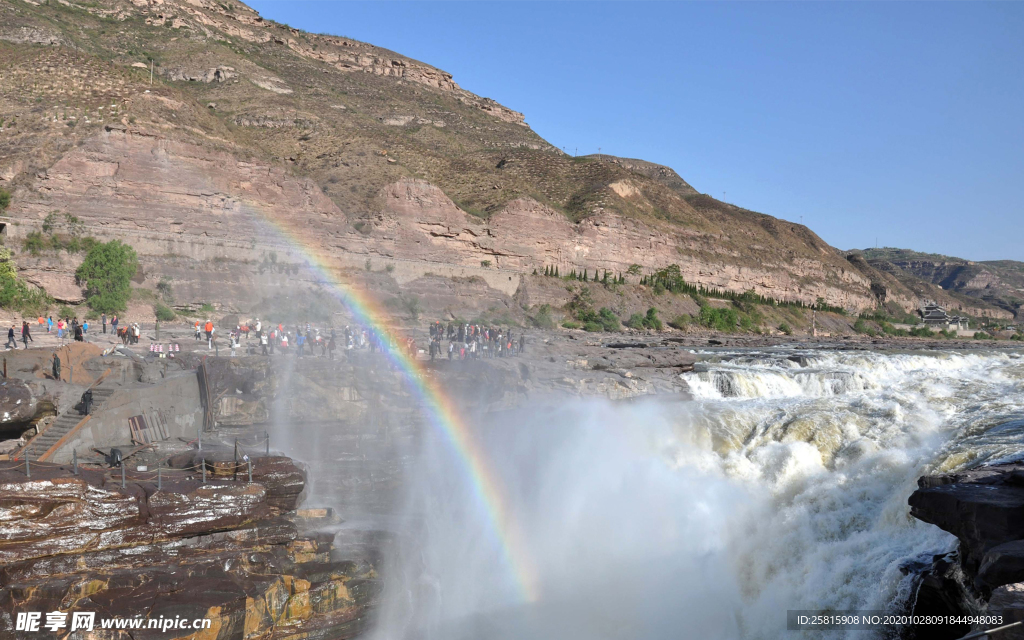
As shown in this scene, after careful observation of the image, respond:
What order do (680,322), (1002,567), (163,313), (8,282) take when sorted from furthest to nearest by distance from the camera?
(680,322) < (163,313) < (8,282) < (1002,567)

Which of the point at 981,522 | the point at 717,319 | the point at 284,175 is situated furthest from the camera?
the point at 717,319

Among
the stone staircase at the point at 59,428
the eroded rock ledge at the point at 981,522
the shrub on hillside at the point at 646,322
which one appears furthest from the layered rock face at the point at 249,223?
the eroded rock ledge at the point at 981,522

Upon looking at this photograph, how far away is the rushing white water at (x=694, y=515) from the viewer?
10.6 metres

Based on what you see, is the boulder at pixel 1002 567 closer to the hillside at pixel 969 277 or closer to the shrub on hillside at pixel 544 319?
the shrub on hillside at pixel 544 319

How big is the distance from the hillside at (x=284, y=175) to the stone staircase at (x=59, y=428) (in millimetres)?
17204

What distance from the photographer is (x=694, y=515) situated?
13.3 metres

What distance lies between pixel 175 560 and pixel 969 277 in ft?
683

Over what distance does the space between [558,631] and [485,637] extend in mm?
1324

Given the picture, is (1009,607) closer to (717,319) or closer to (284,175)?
(284,175)

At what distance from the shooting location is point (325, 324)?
3086 cm

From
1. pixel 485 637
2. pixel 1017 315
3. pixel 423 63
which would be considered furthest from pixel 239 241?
pixel 1017 315

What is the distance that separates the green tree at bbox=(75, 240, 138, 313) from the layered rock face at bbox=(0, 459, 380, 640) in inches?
754

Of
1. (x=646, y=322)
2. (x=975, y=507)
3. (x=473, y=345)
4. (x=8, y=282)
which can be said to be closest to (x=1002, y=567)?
(x=975, y=507)

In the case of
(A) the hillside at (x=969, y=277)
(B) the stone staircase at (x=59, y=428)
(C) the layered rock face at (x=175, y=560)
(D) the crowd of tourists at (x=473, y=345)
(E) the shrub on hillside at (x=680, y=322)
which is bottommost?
(C) the layered rock face at (x=175, y=560)
